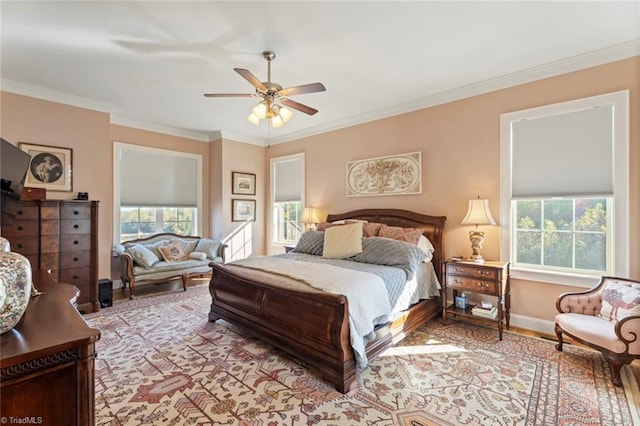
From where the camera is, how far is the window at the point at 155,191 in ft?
16.5

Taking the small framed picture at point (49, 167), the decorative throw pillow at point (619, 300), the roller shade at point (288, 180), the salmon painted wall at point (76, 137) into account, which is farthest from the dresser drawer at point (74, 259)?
the decorative throw pillow at point (619, 300)

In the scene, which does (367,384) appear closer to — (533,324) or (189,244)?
(533,324)

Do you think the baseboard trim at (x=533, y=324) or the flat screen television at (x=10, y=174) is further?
the baseboard trim at (x=533, y=324)

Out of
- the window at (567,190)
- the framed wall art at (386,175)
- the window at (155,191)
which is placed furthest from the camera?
the window at (155,191)

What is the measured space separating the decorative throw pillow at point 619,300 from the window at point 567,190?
1.13 feet

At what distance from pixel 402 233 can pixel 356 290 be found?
1610 mm

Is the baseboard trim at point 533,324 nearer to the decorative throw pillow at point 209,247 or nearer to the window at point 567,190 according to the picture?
the window at point 567,190

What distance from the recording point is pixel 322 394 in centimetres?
212

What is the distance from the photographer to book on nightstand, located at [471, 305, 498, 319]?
311cm

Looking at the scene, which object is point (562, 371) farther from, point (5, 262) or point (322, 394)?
point (5, 262)

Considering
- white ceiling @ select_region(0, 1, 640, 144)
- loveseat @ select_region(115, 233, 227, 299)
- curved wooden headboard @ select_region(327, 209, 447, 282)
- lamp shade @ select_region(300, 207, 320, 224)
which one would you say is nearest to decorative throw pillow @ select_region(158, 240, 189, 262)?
loveseat @ select_region(115, 233, 227, 299)

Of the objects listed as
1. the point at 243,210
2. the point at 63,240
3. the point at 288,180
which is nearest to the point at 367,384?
the point at 63,240

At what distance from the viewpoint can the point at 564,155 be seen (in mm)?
3070

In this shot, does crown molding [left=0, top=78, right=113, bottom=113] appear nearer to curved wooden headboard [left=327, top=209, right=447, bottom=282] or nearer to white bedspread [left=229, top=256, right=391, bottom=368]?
white bedspread [left=229, top=256, right=391, bottom=368]
